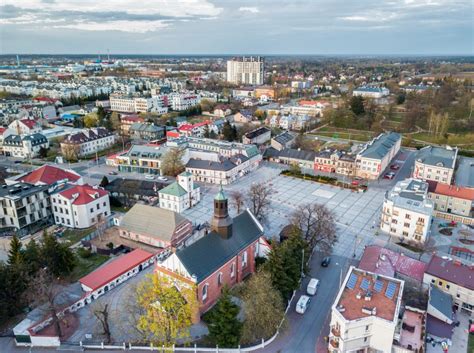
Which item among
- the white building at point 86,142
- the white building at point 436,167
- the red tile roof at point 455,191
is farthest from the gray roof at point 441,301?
the white building at point 86,142

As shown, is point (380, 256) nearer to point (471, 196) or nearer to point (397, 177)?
point (471, 196)

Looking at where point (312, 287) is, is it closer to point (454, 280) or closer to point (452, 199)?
point (454, 280)

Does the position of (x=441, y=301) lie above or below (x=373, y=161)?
below

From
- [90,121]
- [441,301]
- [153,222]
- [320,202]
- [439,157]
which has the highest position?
[90,121]

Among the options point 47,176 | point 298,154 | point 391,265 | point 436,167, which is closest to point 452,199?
point 436,167

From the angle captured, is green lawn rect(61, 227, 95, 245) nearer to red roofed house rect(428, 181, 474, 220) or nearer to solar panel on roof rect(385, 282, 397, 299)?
solar panel on roof rect(385, 282, 397, 299)
